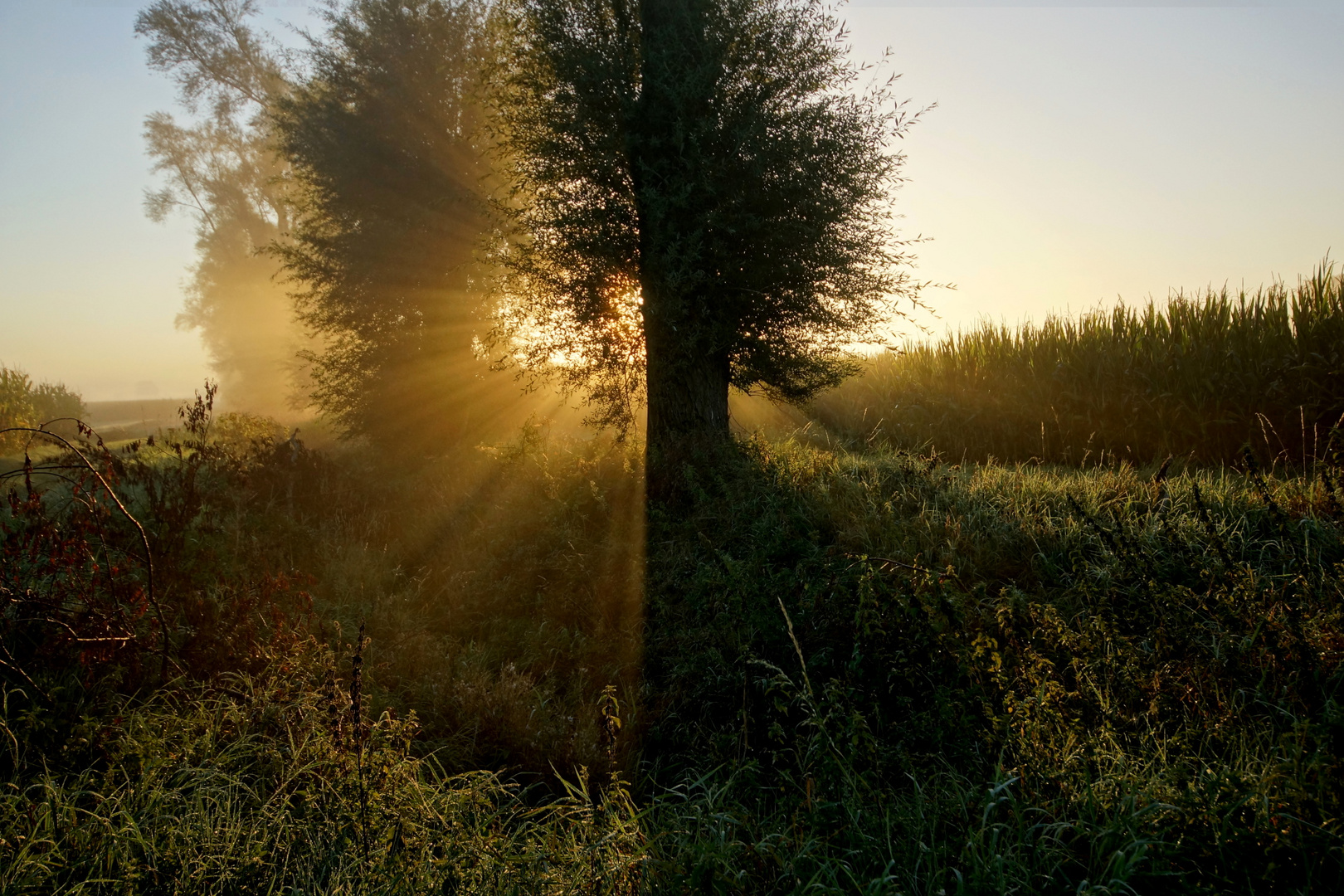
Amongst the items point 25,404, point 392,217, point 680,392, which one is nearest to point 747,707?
point 680,392

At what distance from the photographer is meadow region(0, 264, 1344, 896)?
2.85 m

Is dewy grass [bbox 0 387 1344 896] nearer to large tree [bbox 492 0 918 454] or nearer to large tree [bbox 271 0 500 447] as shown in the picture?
large tree [bbox 492 0 918 454]

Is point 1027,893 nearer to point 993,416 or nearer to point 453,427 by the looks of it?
point 993,416

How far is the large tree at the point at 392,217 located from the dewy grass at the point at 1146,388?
9.10m

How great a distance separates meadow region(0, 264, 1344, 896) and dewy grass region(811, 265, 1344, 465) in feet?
0.33

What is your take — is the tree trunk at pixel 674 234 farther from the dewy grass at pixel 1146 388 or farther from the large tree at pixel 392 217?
the large tree at pixel 392 217

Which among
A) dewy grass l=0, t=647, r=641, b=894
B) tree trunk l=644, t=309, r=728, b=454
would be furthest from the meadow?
tree trunk l=644, t=309, r=728, b=454

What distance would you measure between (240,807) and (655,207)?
7314 mm

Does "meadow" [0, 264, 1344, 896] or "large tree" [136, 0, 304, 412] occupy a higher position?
"large tree" [136, 0, 304, 412]

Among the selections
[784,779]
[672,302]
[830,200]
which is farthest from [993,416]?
[784,779]

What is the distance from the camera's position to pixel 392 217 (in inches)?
602

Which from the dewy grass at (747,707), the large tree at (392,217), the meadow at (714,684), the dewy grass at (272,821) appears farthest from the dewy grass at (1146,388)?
the large tree at (392,217)

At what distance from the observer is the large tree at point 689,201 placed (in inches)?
355

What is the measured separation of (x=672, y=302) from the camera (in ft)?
→ 29.1
